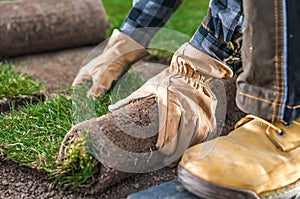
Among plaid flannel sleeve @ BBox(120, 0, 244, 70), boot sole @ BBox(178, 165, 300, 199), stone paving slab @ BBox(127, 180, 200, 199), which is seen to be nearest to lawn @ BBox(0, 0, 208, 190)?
stone paving slab @ BBox(127, 180, 200, 199)

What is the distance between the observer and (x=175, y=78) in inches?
65.6

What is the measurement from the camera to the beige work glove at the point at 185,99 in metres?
1.56

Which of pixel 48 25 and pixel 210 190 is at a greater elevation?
pixel 210 190

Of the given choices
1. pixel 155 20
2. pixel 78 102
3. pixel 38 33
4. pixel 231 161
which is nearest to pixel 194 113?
pixel 231 161

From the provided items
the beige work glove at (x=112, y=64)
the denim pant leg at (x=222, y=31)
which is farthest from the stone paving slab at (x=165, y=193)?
the beige work glove at (x=112, y=64)

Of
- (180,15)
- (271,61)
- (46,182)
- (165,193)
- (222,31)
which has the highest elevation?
(271,61)

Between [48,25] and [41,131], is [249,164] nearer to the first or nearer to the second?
[41,131]

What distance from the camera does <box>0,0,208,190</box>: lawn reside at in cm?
152

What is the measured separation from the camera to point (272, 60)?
1.32m

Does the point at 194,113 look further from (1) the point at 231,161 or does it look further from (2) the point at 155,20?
(2) the point at 155,20

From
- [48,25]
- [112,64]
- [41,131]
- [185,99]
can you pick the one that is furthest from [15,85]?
[185,99]

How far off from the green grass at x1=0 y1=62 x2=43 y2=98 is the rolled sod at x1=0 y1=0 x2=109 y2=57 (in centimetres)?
48

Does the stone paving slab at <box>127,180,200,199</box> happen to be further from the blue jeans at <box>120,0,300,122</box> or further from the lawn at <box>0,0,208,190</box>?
the blue jeans at <box>120,0,300,122</box>

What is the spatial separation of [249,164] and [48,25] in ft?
6.17
